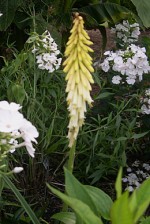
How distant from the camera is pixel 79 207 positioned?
1729mm

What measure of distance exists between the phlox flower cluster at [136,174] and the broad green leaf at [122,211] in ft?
8.25

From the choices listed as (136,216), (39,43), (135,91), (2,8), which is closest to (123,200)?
(136,216)

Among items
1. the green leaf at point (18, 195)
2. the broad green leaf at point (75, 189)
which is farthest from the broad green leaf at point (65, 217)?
the broad green leaf at point (75, 189)

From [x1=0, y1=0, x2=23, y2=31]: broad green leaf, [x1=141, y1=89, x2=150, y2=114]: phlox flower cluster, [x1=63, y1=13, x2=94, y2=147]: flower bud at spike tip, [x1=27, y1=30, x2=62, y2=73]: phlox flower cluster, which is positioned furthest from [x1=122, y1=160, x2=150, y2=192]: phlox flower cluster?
[x1=63, y1=13, x2=94, y2=147]: flower bud at spike tip

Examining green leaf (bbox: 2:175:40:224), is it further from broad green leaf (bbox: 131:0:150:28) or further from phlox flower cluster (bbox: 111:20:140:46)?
broad green leaf (bbox: 131:0:150:28)

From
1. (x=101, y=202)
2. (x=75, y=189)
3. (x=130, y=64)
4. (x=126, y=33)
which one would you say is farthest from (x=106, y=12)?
(x=75, y=189)

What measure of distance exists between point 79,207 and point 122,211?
14 centimetres

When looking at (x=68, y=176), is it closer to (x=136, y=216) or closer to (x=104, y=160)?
(x=136, y=216)

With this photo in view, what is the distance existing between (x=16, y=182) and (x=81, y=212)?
1.96 m

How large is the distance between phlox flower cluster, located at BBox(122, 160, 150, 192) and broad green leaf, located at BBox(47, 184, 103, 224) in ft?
7.98

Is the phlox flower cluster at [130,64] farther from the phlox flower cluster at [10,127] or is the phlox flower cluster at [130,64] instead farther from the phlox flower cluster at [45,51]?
the phlox flower cluster at [10,127]

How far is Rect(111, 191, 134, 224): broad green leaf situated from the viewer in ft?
5.44

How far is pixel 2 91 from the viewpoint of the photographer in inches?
147

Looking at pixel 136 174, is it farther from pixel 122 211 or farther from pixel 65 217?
pixel 122 211
